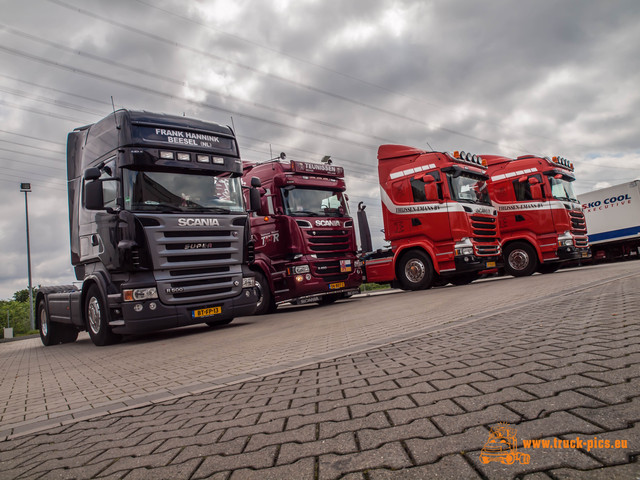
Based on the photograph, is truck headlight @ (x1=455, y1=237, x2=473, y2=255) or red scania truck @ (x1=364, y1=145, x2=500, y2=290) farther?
red scania truck @ (x1=364, y1=145, x2=500, y2=290)

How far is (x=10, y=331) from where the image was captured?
19766 millimetres

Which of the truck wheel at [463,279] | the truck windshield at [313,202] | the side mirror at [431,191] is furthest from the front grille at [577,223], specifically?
the truck windshield at [313,202]

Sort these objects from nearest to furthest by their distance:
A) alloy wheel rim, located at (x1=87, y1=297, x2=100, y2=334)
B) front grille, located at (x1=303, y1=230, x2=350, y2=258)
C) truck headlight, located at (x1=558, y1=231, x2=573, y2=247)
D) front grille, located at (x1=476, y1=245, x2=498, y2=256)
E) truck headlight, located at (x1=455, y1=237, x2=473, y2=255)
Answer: alloy wheel rim, located at (x1=87, y1=297, x2=100, y2=334) < front grille, located at (x1=303, y1=230, x2=350, y2=258) < truck headlight, located at (x1=455, y1=237, x2=473, y2=255) < front grille, located at (x1=476, y1=245, x2=498, y2=256) < truck headlight, located at (x1=558, y1=231, x2=573, y2=247)

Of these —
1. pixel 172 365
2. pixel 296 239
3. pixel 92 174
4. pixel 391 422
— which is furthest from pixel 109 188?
pixel 391 422

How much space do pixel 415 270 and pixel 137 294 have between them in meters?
7.89

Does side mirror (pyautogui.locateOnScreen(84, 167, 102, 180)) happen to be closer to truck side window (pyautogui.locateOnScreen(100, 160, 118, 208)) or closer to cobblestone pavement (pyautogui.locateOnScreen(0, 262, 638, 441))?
truck side window (pyautogui.locateOnScreen(100, 160, 118, 208))

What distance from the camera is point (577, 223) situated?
46.5ft

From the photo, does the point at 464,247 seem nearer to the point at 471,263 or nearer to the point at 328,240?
the point at 471,263

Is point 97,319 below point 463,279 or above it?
above

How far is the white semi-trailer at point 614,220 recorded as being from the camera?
19.3 meters

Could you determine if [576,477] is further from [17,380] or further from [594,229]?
[594,229]

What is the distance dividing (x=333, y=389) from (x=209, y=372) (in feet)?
5.57

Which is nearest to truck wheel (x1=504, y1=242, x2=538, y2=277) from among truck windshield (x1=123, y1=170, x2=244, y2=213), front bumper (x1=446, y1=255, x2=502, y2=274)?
front bumper (x1=446, y1=255, x2=502, y2=274)

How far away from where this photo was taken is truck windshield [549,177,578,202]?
45.3ft
